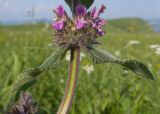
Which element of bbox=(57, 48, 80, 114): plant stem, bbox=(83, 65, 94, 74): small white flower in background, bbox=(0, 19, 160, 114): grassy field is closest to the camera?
bbox=(57, 48, 80, 114): plant stem

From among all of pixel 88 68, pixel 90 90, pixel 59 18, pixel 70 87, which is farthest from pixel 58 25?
pixel 88 68

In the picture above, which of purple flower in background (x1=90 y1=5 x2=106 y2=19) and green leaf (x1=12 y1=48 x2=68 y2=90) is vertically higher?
purple flower in background (x1=90 y1=5 x2=106 y2=19)

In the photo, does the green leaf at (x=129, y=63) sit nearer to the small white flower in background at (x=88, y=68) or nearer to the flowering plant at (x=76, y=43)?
the flowering plant at (x=76, y=43)

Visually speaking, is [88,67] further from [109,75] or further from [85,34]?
[85,34]

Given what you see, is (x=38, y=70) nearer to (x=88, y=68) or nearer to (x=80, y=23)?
(x=80, y=23)

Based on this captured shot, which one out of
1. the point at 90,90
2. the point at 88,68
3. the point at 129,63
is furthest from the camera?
the point at 88,68

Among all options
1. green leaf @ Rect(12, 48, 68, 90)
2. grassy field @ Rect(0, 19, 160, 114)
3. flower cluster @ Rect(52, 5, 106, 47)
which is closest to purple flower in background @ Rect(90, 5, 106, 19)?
flower cluster @ Rect(52, 5, 106, 47)

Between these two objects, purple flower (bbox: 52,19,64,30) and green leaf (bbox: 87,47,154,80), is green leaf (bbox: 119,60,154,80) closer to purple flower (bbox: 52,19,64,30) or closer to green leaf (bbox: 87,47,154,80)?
green leaf (bbox: 87,47,154,80)

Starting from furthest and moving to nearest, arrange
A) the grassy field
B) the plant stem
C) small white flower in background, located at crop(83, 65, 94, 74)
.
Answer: small white flower in background, located at crop(83, 65, 94, 74) < the grassy field < the plant stem

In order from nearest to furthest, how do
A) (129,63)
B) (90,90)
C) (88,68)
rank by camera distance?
(129,63) < (90,90) < (88,68)
